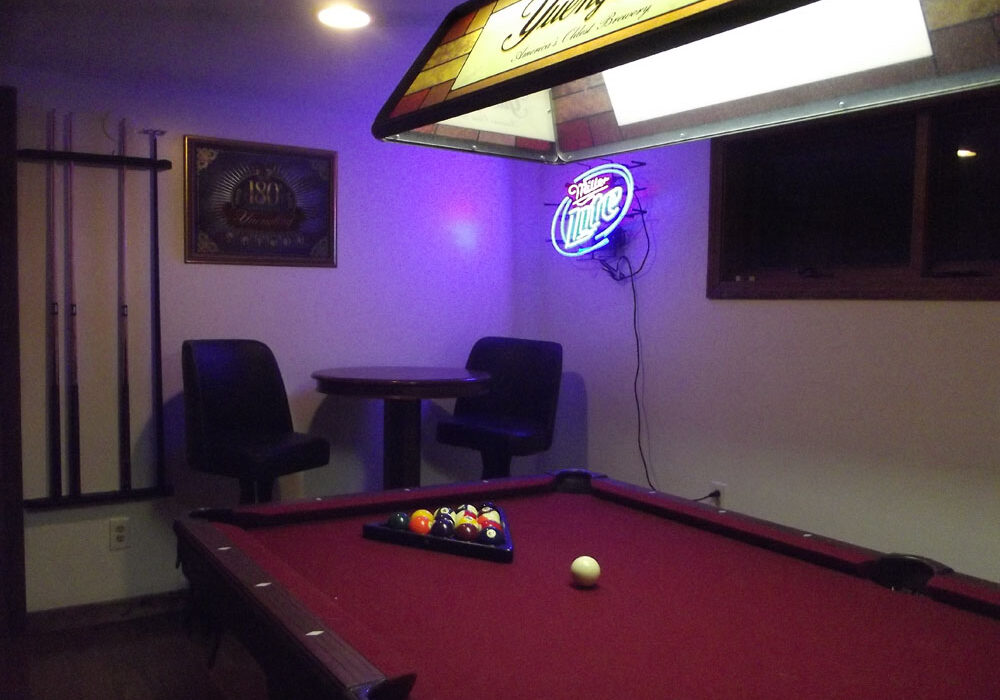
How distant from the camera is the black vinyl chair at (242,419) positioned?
10.5 feet

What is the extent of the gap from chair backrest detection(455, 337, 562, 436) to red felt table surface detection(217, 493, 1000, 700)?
2003 millimetres

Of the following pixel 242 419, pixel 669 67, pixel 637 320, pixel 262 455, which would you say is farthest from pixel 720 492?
pixel 242 419

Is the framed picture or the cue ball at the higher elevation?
the framed picture

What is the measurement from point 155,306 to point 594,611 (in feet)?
9.43

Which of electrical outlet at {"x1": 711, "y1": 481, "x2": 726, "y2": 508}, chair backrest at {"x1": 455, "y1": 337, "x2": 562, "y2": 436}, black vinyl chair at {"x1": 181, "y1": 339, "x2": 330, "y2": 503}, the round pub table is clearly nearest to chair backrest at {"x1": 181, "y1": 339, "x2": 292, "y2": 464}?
black vinyl chair at {"x1": 181, "y1": 339, "x2": 330, "y2": 503}

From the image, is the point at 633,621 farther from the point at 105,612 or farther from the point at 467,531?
the point at 105,612

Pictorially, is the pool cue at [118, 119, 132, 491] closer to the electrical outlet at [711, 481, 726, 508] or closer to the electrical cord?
the electrical cord

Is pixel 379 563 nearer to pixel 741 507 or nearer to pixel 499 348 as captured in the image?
pixel 741 507

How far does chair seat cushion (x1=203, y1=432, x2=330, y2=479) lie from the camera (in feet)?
10.4

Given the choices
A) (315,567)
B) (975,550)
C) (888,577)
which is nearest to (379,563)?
(315,567)

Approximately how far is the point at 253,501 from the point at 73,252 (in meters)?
1.36

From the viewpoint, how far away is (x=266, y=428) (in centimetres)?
372

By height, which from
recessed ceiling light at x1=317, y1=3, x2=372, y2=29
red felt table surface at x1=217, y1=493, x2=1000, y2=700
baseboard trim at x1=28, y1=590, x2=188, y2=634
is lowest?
baseboard trim at x1=28, y1=590, x2=188, y2=634

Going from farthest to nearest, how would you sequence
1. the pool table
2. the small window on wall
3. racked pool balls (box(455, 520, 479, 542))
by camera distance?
the small window on wall → racked pool balls (box(455, 520, 479, 542)) → the pool table
